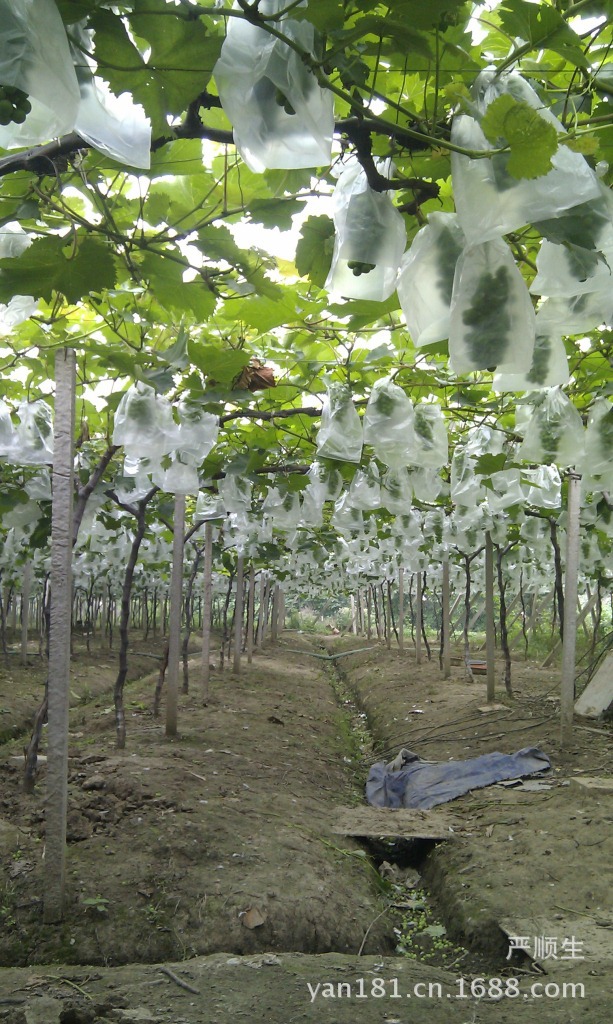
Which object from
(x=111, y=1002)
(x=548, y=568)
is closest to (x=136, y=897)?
(x=111, y=1002)

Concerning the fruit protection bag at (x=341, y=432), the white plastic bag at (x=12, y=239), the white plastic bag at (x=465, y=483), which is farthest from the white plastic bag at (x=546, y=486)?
the white plastic bag at (x=12, y=239)

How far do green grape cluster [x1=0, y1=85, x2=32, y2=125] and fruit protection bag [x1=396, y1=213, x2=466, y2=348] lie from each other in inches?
31.3

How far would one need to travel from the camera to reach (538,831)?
531 centimetres

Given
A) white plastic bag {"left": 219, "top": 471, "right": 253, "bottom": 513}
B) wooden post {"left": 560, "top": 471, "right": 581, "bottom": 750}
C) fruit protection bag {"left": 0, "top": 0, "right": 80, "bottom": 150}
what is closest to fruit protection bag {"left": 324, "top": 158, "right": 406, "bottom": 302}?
fruit protection bag {"left": 0, "top": 0, "right": 80, "bottom": 150}

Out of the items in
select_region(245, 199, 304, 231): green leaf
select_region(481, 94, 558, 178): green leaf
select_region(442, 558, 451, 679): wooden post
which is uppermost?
select_region(245, 199, 304, 231): green leaf

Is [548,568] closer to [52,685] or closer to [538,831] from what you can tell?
[538,831]

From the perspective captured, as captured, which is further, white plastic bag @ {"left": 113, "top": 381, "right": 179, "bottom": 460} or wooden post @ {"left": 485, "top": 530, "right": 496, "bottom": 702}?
wooden post @ {"left": 485, "top": 530, "right": 496, "bottom": 702}

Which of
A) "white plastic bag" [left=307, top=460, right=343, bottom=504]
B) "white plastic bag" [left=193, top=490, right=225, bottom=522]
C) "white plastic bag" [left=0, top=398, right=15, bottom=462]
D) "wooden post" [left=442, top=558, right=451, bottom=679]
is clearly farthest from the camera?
"wooden post" [left=442, top=558, right=451, bottom=679]

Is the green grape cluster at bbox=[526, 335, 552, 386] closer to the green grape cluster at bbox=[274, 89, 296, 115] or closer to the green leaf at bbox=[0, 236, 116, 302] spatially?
the green grape cluster at bbox=[274, 89, 296, 115]

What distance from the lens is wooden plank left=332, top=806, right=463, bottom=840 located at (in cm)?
550

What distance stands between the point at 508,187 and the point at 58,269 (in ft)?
4.17

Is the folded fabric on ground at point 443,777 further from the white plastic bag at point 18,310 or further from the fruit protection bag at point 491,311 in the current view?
the fruit protection bag at point 491,311

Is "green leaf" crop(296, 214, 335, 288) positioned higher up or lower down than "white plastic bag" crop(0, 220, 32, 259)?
lower down

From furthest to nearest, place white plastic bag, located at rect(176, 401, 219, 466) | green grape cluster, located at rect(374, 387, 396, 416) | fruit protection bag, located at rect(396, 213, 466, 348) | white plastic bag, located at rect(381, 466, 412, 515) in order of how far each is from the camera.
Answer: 1. white plastic bag, located at rect(381, 466, 412, 515)
2. white plastic bag, located at rect(176, 401, 219, 466)
3. green grape cluster, located at rect(374, 387, 396, 416)
4. fruit protection bag, located at rect(396, 213, 466, 348)
